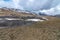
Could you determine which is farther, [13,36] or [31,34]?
[31,34]

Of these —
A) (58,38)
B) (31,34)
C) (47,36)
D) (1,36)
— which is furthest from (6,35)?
(58,38)

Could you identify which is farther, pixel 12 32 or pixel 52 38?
pixel 12 32

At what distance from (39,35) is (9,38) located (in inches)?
150

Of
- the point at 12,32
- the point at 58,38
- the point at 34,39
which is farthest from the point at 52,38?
the point at 12,32

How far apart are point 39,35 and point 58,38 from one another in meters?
2.46

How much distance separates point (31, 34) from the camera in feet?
71.5

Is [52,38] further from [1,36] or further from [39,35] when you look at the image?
[1,36]

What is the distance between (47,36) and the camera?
20547 mm

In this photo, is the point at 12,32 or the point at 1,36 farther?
the point at 12,32

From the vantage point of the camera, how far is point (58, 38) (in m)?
20.0

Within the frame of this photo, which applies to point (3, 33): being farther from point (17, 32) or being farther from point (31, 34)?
point (31, 34)

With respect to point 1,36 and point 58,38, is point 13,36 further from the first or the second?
point 58,38

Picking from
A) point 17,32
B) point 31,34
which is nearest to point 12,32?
point 17,32

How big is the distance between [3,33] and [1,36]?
1.10 meters
